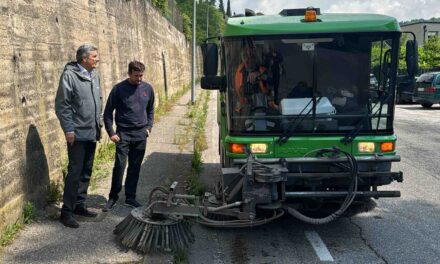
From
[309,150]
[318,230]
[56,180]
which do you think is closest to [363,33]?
[309,150]

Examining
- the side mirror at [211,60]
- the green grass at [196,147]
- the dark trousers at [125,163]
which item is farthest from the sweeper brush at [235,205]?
the green grass at [196,147]

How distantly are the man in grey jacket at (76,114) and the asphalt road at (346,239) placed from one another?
1.46 m

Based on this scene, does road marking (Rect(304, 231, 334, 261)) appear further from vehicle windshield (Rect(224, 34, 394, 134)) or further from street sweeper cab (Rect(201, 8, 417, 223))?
vehicle windshield (Rect(224, 34, 394, 134))

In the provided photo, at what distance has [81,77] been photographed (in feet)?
17.6

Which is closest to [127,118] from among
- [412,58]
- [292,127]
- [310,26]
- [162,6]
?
[292,127]

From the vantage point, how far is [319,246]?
5.30 meters

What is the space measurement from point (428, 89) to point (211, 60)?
1944 centimetres

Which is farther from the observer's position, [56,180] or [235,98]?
[56,180]

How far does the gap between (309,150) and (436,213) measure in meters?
2.40

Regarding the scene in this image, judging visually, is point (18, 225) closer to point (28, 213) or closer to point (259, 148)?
point (28, 213)

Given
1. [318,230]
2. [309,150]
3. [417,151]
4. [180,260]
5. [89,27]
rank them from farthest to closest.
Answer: [417,151] < [89,27] < [318,230] < [309,150] < [180,260]

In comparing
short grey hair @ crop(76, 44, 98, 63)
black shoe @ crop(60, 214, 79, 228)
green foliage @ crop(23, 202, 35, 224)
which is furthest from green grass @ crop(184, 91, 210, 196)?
short grey hair @ crop(76, 44, 98, 63)

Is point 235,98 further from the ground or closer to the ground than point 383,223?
further from the ground

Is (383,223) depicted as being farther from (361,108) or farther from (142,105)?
(142,105)
